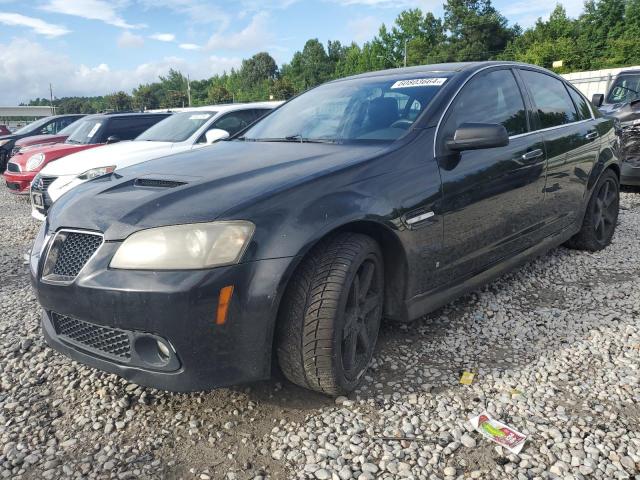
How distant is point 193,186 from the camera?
7.33 ft

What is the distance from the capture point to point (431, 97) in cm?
291

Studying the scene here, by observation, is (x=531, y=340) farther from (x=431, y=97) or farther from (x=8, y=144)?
(x=8, y=144)

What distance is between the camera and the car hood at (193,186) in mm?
2053

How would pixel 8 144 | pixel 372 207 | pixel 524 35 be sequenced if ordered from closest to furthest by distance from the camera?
pixel 372 207 < pixel 8 144 < pixel 524 35

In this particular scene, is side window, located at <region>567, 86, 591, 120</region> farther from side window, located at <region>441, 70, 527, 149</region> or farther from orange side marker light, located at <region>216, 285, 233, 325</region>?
orange side marker light, located at <region>216, 285, 233, 325</region>

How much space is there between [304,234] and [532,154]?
2.03 m

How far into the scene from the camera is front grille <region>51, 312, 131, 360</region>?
82.4 inches

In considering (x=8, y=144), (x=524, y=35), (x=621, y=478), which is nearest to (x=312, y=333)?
(x=621, y=478)

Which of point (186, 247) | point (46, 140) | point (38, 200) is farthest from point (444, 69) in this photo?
point (46, 140)

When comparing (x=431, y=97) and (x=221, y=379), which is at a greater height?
(x=431, y=97)

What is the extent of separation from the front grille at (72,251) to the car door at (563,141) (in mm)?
2942

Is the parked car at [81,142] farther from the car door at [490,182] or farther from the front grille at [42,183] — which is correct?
the car door at [490,182]

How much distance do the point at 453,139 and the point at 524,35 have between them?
61.6 metres

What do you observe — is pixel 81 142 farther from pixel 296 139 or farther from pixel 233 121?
pixel 296 139
